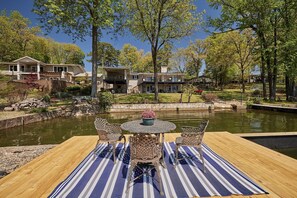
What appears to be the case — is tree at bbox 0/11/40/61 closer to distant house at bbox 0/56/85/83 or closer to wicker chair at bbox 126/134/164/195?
distant house at bbox 0/56/85/83

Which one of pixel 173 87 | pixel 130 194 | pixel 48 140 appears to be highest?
pixel 173 87

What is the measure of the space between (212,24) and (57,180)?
24.9 meters

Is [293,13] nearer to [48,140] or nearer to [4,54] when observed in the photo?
[48,140]

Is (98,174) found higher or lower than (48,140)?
higher

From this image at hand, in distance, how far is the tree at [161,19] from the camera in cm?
1891

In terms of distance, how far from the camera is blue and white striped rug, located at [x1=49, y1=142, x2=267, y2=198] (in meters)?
2.57

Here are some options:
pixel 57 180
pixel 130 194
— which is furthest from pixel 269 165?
pixel 57 180

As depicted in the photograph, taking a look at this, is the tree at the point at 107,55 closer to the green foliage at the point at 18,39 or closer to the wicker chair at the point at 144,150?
the green foliage at the point at 18,39

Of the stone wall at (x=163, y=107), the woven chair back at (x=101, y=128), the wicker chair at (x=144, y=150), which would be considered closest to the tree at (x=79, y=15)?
the stone wall at (x=163, y=107)

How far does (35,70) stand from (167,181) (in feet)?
112

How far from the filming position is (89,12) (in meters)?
16.3

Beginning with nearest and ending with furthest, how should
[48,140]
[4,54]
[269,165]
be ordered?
[269,165]
[48,140]
[4,54]

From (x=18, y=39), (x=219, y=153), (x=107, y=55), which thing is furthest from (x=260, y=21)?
(x=18, y=39)

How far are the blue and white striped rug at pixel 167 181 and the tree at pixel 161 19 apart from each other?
16.6 meters
